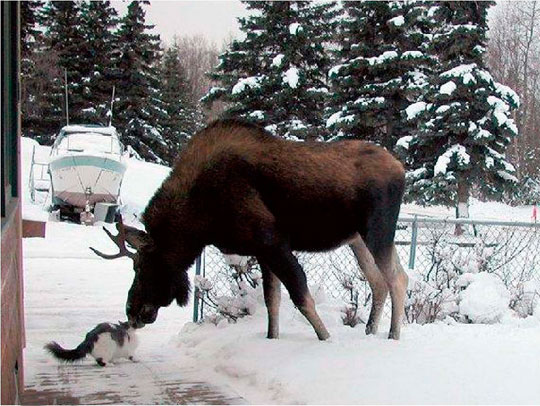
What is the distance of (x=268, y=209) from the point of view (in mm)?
5457

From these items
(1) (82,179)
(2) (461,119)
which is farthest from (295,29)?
(1) (82,179)

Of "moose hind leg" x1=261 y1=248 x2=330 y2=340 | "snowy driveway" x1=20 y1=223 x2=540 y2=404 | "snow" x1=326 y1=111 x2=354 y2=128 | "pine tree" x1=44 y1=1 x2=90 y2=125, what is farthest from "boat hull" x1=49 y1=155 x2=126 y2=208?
"moose hind leg" x1=261 y1=248 x2=330 y2=340

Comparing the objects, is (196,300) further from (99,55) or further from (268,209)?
(99,55)

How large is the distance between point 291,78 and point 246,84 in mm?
1455

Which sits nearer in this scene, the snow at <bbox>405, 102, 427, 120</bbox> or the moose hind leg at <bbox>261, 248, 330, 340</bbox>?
the moose hind leg at <bbox>261, 248, 330, 340</bbox>

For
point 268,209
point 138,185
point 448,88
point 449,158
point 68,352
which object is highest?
point 448,88

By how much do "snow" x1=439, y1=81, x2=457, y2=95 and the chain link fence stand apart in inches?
506

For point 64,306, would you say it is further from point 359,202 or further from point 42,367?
point 359,202

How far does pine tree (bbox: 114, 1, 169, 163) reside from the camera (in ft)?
90.5

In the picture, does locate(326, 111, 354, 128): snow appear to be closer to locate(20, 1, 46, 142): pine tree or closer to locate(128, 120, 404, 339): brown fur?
locate(20, 1, 46, 142): pine tree

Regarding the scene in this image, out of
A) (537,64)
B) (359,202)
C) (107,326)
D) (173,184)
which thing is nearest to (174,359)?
(107,326)

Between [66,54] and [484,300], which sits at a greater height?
[66,54]

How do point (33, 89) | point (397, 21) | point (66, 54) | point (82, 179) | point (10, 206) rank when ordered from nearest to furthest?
point (10, 206) < point (82, 179) < point (397, 21) < point (66, 54) < point (33, 89)

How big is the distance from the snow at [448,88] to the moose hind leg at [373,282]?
1540cm
